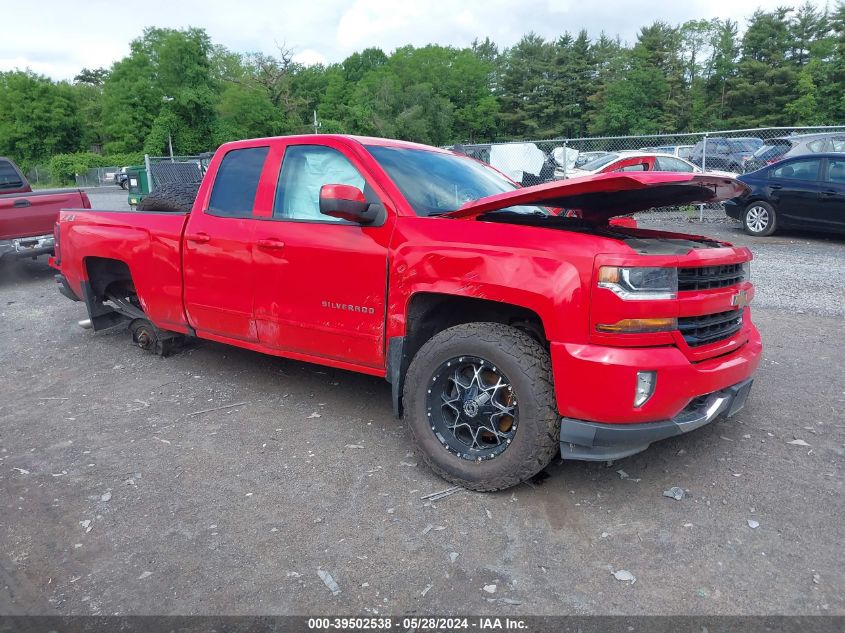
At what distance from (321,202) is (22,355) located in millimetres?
4285

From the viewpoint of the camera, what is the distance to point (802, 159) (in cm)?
1100

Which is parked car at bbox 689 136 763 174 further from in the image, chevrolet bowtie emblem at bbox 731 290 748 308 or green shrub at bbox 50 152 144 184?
green shrub at bbox 50 152 144 184

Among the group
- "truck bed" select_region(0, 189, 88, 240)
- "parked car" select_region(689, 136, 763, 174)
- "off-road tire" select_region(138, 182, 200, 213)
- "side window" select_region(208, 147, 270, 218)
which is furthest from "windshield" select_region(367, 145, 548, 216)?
"parked car" select_region(689, 136, 763, 174)

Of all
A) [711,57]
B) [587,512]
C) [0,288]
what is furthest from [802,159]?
[711,57]

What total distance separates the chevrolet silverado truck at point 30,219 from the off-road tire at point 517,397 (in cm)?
802

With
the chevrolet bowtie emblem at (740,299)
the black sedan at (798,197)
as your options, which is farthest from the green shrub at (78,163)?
the chevrolet bowtie emblem at (740,299)

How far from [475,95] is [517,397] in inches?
3201

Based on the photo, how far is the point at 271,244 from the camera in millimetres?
4023

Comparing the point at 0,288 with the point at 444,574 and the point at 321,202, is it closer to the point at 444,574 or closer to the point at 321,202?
the point at 321,202

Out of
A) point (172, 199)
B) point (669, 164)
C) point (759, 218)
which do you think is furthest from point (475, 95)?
point (172, 199)

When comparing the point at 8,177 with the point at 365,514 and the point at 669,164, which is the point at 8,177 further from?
the point at 669,164

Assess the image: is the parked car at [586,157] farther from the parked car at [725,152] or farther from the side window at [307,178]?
the side window at [307,178]

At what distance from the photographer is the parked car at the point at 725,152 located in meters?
17.1

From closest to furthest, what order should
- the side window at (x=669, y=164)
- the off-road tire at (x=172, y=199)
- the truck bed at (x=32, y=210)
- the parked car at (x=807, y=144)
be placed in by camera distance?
the off-road tire at (x=172, y=199)
the truck bed at (x=32, y=210)
the parked car at (x=807, y=144)
the side window at (x=669, y=164)
